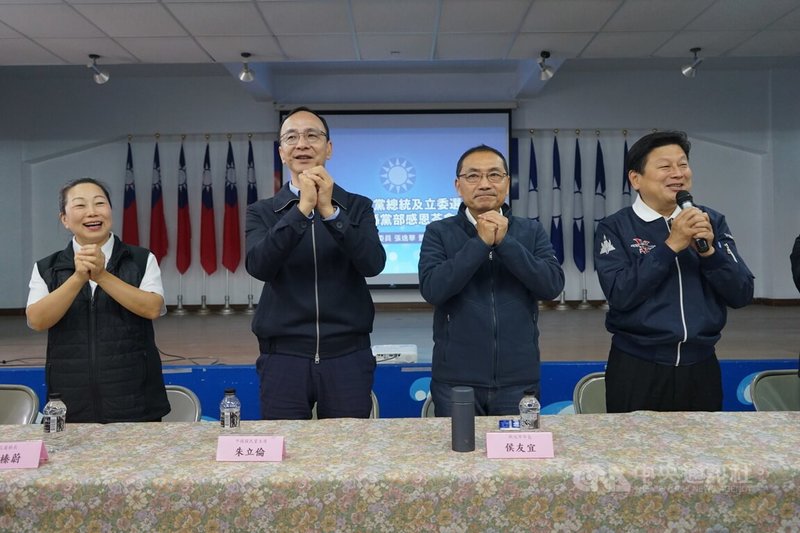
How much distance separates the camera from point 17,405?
212 cm

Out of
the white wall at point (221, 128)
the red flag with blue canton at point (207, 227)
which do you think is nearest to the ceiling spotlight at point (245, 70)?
the white wall at point (221, 128)

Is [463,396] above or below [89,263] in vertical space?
below

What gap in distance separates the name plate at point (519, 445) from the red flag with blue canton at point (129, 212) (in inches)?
310

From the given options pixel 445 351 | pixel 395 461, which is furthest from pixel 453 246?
pixel 395 461

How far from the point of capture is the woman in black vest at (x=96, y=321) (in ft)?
5.74

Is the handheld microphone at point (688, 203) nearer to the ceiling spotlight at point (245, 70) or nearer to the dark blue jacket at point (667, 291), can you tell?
the dark blue jacket at point (667, 291)

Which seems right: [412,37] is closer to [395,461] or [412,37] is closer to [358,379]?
[358,379]

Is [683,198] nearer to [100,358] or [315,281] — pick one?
[315,281]

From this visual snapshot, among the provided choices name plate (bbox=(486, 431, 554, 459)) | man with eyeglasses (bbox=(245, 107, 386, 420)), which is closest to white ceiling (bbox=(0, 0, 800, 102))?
man with eyeglasses (bbox=(245, 107, 386, 420))

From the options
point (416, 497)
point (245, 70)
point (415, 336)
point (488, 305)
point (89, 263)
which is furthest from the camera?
point (245, 70)

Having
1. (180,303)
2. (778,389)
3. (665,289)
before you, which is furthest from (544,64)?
(180,303)

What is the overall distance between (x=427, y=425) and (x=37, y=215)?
8.51 meters

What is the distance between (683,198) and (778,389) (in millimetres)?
937

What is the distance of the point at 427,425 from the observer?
1.44 meters
